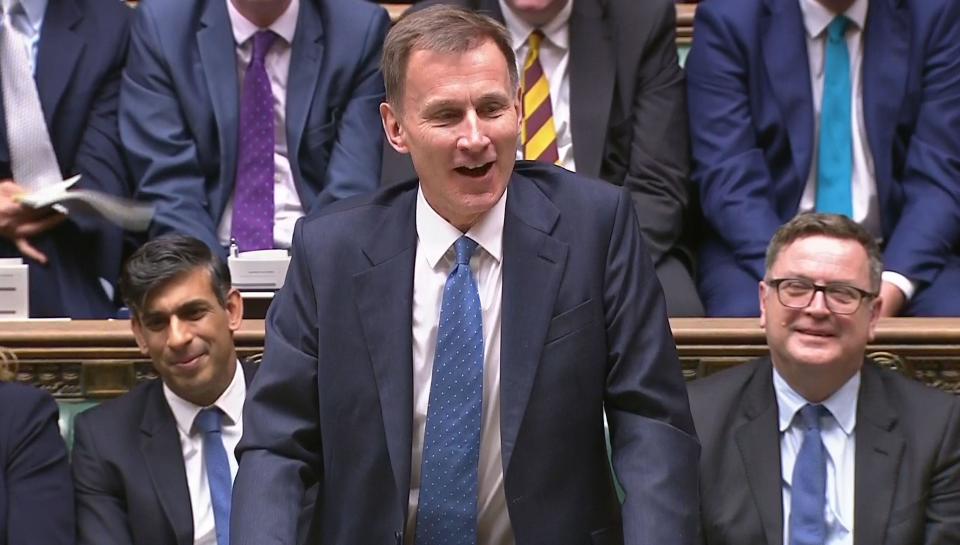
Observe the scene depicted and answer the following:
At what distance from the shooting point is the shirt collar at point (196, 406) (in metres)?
2.71

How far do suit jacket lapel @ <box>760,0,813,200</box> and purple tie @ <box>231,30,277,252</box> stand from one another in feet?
3.26

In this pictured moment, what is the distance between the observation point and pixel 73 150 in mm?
3316

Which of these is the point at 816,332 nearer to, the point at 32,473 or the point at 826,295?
the point at 826,295

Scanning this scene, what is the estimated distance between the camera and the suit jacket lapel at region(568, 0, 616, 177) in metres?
3.28

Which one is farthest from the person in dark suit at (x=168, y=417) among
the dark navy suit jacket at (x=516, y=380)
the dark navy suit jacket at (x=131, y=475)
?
the dark navy suit jacket at (x=516, y=380)

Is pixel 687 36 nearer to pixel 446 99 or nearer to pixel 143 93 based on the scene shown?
pixel 143 93

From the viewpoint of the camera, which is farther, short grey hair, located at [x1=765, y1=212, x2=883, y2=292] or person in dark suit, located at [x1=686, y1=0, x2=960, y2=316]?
person in dark suit, located at [x1=686, y1=0, x2=960, y2=316]

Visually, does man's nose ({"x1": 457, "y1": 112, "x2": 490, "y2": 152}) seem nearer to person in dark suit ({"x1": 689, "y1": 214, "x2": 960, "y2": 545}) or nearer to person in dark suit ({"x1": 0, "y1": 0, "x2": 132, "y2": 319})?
person in dark suit ({"x1": 689, "y1": 214, "x2": 960, "y2": 545})

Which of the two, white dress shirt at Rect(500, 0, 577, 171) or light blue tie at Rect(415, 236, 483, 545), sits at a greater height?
white dress shirt at Rect(500, 0, 577, 171)

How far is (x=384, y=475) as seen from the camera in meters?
1.78

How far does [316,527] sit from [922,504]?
3.48 feet

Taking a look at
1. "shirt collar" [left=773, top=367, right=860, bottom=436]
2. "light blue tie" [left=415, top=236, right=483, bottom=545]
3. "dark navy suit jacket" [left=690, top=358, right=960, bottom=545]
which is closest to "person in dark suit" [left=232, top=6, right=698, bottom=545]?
"light blue tie" [left=415, top=236, right=483, bottom=545]

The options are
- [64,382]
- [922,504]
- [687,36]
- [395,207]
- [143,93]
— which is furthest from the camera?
[687,36]

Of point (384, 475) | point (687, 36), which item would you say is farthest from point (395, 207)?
point (687, 36)
